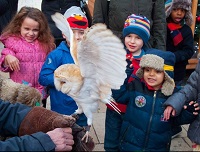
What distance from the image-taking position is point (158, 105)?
2.69m

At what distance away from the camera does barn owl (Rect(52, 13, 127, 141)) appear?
195 cm

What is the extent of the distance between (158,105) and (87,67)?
91 cm

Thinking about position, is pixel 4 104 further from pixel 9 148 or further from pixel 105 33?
pixel 105 33

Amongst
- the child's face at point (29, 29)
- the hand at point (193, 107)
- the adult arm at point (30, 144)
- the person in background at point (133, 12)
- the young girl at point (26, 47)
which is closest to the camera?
the adult arm at point (30, 144)

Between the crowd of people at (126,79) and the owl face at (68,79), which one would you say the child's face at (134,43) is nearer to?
the crowd of people at (126,79)

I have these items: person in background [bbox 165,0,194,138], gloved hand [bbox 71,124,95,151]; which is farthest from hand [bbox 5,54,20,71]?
person in background [bbox 165,0,194,138]

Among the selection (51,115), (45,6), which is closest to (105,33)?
(51,115)

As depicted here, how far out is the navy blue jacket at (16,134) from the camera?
175 cm

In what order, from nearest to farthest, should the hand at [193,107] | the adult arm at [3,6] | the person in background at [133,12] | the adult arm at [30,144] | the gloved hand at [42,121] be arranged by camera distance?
the adult arm at [30,144]
the gloved hand at [42,121]
the hand at [193,107]
the person in background at [133,12]
the adult arm at [3,6]

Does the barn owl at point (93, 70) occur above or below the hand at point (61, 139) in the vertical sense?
above

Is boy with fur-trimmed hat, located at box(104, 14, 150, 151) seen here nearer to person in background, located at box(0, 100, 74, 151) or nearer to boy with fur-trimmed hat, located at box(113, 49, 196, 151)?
boy with fur-trimmed hat, located at box(113, 49, 196, 151)

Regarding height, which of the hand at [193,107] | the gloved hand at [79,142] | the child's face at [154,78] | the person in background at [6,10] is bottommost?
the gloved hand at [79,142]

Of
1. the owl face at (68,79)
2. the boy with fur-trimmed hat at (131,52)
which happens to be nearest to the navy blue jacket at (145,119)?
the boy with fur-trimmed hat at (131,52)

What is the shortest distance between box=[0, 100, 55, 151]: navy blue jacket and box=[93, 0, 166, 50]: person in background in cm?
167
